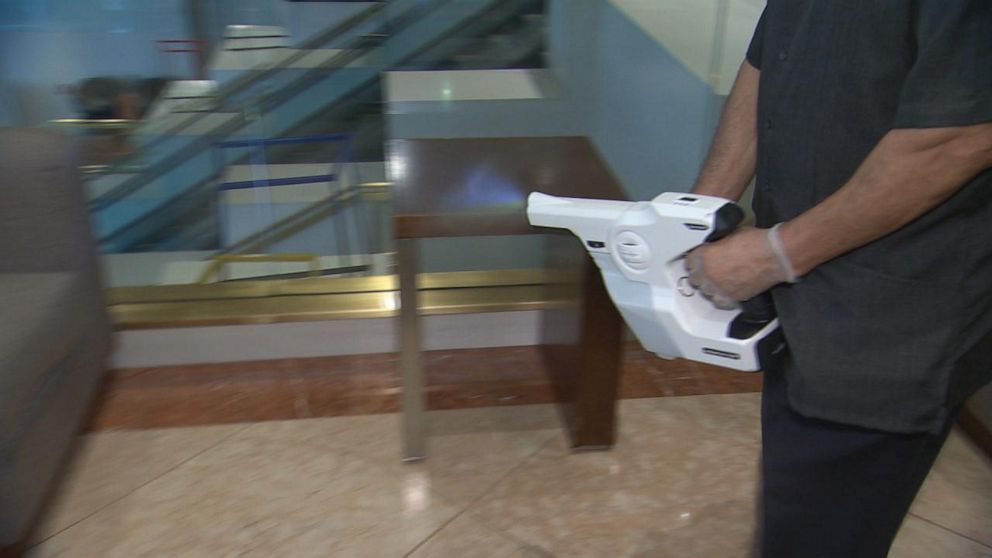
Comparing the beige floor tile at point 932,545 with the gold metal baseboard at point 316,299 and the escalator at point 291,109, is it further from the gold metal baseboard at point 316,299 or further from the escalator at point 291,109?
the escalator at point 291,109

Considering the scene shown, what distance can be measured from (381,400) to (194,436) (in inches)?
18.0

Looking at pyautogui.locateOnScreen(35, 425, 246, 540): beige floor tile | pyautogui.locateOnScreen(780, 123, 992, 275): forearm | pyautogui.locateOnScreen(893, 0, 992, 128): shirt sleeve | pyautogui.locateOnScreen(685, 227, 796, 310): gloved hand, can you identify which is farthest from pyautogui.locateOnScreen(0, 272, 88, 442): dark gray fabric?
pyautogui.locateOnScreen(893, 0, 992, 128): shirt sleeve

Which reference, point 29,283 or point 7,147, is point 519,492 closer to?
point 29,283

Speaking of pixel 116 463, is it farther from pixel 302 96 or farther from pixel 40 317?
pixel 302 96

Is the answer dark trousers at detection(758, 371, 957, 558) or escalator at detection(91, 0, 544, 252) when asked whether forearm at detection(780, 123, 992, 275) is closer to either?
dark trousers at detection(758, 371, 957, 558)

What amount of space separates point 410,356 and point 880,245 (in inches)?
42.1

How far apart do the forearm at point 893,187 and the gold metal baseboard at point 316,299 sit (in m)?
1.29

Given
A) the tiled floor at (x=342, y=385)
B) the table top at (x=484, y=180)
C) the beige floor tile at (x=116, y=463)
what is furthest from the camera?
the tiled floor at (x=342, y=385)

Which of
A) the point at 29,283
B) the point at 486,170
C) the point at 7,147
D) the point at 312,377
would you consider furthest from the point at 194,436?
the point at 486,170

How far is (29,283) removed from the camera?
67.1 inches

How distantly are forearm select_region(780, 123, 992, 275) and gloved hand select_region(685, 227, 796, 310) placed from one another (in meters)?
0.03

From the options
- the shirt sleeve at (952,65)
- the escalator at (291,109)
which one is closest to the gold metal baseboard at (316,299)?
the escalator at (291,109)

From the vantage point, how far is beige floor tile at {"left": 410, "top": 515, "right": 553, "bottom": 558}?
1572 mm

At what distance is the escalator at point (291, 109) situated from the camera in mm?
2297
